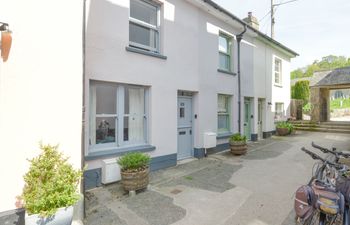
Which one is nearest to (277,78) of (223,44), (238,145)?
(223,44)

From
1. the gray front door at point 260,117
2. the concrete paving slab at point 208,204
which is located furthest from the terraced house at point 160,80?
the gray front door at point 260,117

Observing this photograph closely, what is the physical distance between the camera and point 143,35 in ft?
21.9

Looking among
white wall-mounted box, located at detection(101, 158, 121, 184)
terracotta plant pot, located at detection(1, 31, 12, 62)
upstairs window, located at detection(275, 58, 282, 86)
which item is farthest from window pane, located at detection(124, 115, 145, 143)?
upstairs window, located at detection(275, 58, 282, 86)

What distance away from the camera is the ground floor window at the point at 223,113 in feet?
32.2

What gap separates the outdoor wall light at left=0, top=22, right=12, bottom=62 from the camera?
10.9ft

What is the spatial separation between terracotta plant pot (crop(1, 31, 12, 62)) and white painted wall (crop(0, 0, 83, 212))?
0.07 m

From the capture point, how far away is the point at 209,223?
3760 millimetres

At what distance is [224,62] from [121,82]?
19.4 feet

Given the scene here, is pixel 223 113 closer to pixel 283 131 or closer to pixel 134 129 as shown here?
pixel 134 129

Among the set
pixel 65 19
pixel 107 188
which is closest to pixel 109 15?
pixel 65 19

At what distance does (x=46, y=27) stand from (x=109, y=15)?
210 cm

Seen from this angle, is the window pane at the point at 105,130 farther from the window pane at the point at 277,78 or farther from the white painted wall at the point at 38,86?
the window pane at the point at 277,78

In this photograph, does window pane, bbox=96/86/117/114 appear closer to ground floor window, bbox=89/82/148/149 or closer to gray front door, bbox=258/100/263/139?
ground floor window, bbox=89/82/148/149

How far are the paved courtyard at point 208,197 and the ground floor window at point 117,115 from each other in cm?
122
